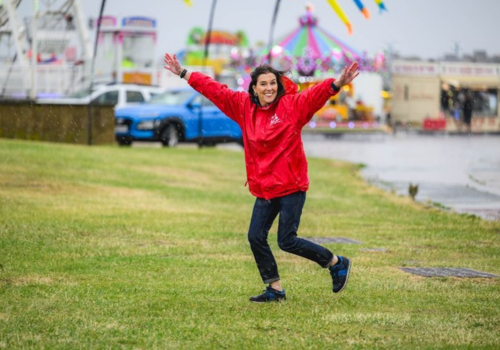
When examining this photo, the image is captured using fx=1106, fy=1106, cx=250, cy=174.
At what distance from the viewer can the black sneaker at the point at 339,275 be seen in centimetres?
766

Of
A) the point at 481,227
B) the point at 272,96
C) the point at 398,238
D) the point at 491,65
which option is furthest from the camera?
the point at 491,65

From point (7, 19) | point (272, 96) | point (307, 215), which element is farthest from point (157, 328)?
point (7, 19)

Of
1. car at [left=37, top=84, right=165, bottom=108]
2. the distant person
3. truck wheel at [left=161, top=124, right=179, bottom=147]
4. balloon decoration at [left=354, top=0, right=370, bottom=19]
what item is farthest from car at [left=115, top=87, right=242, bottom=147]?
the distant person

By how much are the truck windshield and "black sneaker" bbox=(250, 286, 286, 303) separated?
2317cm

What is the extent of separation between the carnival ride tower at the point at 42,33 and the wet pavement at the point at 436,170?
814cm

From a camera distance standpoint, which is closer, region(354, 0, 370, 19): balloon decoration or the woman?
the woman

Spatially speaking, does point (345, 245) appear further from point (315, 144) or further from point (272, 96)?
point (315, 144)

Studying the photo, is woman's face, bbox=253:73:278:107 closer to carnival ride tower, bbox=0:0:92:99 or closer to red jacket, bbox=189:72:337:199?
red jacket, bbox=189:72:337:199

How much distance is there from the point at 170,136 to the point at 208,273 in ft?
69.5

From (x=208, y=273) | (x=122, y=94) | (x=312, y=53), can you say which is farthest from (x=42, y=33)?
(x=208, y=273)

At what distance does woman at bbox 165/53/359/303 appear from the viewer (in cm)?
736

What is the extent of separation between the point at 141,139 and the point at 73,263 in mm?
20581

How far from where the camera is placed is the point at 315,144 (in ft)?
125

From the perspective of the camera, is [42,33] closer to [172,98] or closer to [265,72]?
[172,98]
